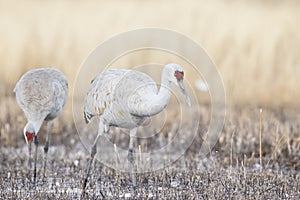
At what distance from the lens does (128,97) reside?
7711 mm

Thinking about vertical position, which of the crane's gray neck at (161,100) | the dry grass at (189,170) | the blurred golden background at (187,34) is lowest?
the dry grass at (189,170)

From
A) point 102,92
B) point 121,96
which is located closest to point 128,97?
point 121,96

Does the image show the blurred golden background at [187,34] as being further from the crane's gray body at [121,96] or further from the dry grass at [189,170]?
the crane's gray body at [121,96]

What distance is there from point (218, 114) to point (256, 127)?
1.11 metres

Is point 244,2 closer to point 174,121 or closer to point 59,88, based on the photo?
point 174,121

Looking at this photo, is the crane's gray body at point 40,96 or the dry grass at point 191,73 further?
the dry grass at point 191,73

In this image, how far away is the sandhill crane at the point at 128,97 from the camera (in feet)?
24.1

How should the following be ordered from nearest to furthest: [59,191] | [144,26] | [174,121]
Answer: [59,191] < [174,121] < [144,26]

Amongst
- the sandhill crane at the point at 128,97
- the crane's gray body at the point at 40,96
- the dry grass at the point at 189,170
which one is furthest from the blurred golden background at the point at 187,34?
the sandhill crane at the point at 128,97

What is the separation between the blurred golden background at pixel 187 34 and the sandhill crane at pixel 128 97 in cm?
418

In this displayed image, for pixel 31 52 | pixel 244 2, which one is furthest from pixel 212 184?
pixel 244 2

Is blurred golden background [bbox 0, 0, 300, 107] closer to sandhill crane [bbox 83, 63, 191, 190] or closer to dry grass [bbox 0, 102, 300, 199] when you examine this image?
dry grass [bbox 0, 102, 300, 199]

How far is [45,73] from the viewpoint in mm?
9195

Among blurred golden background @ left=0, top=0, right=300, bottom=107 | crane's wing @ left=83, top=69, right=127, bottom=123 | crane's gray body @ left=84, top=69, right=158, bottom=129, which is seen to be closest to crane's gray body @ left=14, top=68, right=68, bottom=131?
crane's wing @ left=83, top=69, right=127, bottom=123
